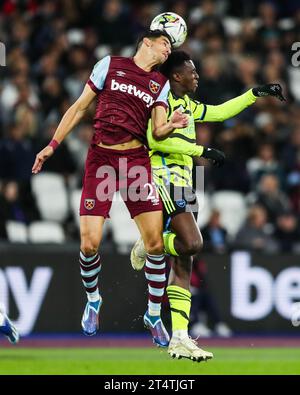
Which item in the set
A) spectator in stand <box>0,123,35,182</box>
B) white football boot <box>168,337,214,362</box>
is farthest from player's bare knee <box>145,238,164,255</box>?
spectator in stand <box>0,123,35,182</box>

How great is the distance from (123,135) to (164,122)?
444mm

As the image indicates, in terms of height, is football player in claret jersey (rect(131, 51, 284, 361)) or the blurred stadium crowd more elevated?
the blurred stadium crowd

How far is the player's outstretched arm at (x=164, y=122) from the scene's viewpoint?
11508mm

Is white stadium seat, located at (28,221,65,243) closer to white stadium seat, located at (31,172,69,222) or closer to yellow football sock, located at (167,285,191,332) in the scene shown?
white stadium seat, located at (31,172,69,222)

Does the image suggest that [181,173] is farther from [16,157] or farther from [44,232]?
[16,157]

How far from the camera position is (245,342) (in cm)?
1733

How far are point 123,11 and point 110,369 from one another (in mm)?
9797

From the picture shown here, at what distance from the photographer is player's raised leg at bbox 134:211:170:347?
473 inches

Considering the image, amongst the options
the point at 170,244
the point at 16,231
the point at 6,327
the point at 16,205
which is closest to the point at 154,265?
the point at 170,244

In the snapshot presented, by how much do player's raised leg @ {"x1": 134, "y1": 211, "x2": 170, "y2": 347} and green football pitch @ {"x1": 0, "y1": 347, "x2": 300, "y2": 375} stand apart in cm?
45

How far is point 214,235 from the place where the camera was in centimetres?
1850

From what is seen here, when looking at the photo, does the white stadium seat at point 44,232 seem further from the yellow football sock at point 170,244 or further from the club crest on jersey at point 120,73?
the club crest on jersey at point 120,73

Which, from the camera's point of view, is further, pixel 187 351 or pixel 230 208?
pixel 230 208

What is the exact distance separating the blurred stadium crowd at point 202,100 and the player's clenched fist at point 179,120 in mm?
6785
